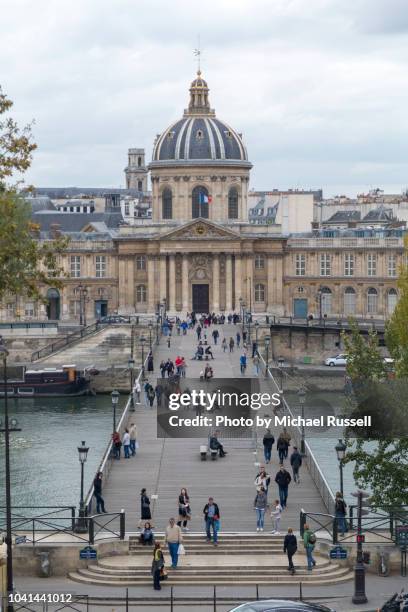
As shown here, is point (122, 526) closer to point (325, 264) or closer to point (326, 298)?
point (326, 298)

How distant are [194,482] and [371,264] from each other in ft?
262

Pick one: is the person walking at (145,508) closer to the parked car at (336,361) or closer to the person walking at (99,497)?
the person walking at (99,497)

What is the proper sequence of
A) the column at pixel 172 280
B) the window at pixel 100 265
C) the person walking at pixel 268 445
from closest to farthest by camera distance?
1. the person walking at pixel 268 445
2. the column at pixel 172 280
3. the window at pixel 100 265

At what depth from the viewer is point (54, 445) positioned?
70.2 meters

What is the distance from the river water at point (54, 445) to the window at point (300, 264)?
35.9 metres

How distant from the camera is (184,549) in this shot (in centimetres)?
4044

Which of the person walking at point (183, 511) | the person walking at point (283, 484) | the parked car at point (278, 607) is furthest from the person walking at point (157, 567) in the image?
the person walking at point (283, 484)

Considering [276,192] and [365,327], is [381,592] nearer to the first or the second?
[365,327]

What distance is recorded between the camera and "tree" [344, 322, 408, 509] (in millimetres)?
40938

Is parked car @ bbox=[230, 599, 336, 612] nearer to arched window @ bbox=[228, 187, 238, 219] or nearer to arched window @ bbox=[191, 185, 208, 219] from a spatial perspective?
arched window @ bbox=[191, 185, 208, 219]

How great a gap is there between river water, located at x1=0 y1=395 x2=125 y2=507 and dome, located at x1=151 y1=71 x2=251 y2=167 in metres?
34.2

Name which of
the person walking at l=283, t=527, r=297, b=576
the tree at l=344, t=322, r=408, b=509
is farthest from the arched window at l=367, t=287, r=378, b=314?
the person walking at l=283, t=527, r=297, b=576

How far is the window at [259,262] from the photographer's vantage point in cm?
12531

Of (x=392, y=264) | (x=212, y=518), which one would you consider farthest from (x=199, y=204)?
(x=212, y=518)
